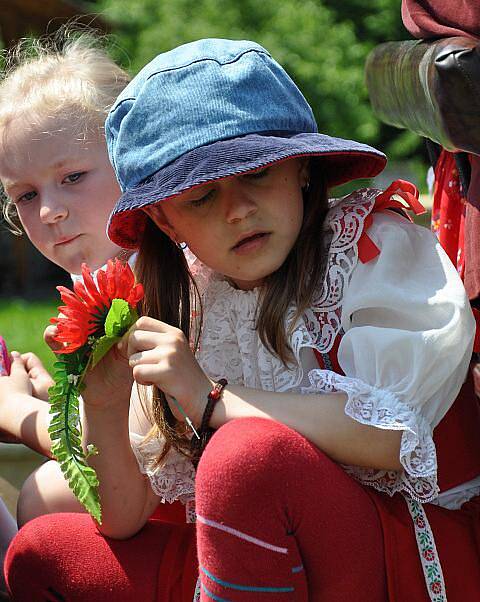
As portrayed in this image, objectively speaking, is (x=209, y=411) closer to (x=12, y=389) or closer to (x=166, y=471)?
(x=166, y=471)

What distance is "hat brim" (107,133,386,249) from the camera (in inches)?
57.7

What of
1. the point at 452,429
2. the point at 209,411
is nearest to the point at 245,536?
the point at 209,411

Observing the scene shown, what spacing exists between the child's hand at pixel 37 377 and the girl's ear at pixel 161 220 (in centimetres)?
64

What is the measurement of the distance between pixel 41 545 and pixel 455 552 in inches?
27.6

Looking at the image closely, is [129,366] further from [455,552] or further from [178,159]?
[455,552]

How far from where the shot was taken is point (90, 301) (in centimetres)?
155

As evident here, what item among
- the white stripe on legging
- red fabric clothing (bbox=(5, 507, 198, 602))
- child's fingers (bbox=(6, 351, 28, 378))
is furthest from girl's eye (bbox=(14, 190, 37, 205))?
A: the white stripe on legging

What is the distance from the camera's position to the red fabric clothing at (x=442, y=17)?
1.57 metres

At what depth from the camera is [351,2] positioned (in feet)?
31.9

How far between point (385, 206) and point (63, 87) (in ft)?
2.68

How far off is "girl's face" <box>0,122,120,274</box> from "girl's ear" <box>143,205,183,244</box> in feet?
1.23

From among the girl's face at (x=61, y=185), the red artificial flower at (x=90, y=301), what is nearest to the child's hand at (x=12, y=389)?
the girl's face at (x=61, y=185)

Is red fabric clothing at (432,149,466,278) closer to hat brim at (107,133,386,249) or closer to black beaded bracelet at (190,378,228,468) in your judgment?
hat brim at (107,133,386,249)

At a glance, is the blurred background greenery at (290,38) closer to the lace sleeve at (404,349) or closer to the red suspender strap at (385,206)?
the red suspender strap at (385,206)
